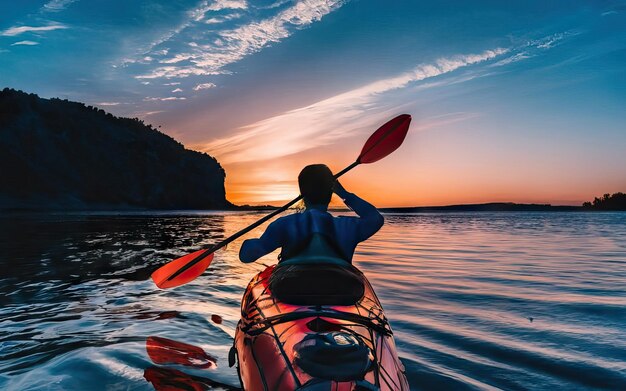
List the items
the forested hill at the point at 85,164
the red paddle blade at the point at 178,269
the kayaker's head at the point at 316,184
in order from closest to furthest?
the kayaker's head at the point at 316,184 < the red paddle blade at the point at 178,269 < the forested hill at the point at 85,164

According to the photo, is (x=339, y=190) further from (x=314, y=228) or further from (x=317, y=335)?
(x=317, y=335)

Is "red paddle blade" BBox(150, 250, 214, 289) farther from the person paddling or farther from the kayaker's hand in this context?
the person paddling

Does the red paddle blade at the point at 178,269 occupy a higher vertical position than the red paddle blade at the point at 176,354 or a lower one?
higher

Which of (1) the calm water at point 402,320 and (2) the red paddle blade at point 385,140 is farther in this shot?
(2) the red paddle blade at point 385,140

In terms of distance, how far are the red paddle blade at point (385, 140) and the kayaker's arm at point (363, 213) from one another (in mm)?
2408

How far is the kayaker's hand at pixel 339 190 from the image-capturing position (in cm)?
401

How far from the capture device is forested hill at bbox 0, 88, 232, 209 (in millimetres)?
62125

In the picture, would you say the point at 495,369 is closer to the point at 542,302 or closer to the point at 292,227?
the point at 292,227

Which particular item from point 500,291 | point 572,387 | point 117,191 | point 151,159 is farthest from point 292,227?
point 151,159

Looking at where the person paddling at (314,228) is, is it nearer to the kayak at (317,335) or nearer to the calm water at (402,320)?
the kayak at (317,335)

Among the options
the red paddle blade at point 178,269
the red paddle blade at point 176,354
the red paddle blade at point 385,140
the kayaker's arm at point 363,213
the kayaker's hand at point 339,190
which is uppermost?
the red paddle blade at point 385,140

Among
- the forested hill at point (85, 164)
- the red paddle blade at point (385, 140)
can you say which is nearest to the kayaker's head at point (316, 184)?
the red paddle blade at point (385, 140)

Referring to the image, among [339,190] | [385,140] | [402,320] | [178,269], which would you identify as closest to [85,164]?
[178,269]

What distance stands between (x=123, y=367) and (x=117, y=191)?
74102 millimetres
